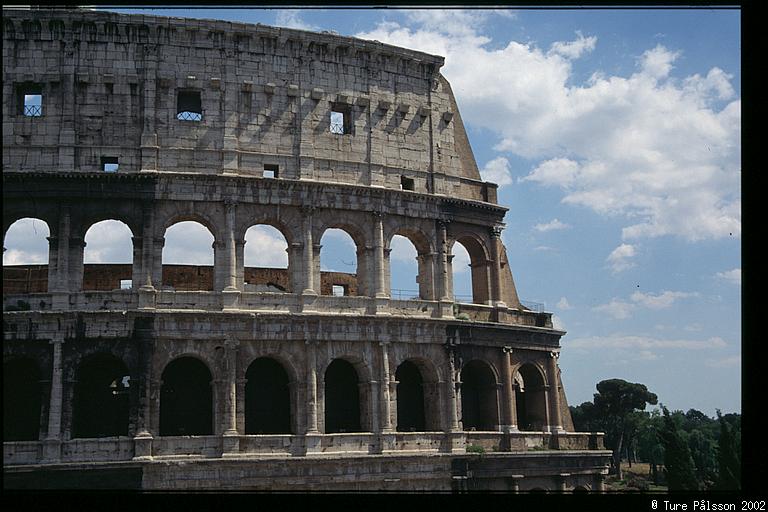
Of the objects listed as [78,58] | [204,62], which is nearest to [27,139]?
[78,58]

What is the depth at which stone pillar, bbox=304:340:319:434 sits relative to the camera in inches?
1282

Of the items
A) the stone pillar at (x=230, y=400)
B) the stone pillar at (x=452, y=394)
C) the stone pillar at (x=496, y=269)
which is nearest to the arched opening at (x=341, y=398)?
the stone pillar at (x=452, y=394)

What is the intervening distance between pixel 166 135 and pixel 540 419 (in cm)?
1780

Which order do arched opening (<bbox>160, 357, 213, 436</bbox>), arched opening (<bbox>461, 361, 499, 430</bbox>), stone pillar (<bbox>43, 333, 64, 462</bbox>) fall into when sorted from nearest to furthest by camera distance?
1. stone pillar (<bbox>43, 333, 64, 462</bbox>)
2. arched opening (<bbox>160, 357, 213, 436</bbox>)
3. arched opening (<bbox>461, 361, 499, 430</bbox>)

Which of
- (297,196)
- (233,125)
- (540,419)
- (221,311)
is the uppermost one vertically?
(233,125)

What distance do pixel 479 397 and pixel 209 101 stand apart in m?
14.9

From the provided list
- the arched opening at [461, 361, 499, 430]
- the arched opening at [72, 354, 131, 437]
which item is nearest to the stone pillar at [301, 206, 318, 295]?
the arched opening at [72, 354, 131, 437]

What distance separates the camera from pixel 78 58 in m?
33.0

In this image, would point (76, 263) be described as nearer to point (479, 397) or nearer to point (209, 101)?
point (209, 101)

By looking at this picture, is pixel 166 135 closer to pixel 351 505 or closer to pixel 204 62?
pixel 204 62

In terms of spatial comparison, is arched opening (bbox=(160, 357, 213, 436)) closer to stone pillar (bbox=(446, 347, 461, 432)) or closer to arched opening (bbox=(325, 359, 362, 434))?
arched opening (bbox=(325, 359, 362, 434))

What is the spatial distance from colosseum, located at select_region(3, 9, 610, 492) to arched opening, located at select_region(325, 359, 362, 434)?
58mm

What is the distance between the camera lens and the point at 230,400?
3181 centimetres

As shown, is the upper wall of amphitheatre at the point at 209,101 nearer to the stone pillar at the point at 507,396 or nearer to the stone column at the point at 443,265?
the stone column at the point at 443,265
